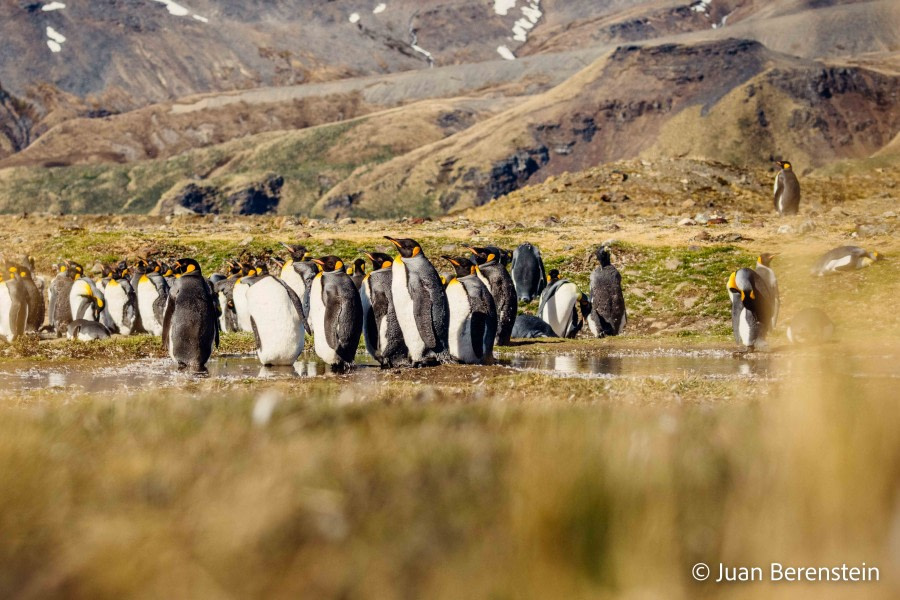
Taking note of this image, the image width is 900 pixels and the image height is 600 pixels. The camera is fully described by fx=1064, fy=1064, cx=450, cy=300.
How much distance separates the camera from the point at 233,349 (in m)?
20.0

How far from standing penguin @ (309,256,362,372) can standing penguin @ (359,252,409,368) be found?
1.01 ft

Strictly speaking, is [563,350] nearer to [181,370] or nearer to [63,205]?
[181,370]

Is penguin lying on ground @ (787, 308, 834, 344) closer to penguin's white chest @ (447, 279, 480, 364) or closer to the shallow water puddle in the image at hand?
the shallow water puddle

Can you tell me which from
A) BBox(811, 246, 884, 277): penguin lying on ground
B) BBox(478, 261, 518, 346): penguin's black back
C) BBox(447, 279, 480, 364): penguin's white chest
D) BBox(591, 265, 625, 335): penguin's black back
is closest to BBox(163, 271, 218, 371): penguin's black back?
BBox(447, 279, 480, 364): penguin's white chest

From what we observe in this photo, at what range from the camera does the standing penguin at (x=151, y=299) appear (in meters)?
23.5

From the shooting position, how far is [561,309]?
981 inches

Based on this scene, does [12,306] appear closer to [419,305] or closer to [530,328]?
[530,328]

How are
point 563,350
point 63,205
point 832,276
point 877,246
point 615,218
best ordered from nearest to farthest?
point 563,350 → point 832,276 → point 877,246 → point 615,218 → point 63,205

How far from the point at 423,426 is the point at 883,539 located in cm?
276

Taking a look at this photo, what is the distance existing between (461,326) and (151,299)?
10151 mm

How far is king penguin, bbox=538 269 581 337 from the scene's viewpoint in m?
24.8

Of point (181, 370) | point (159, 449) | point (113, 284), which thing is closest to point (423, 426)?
point (159, 449)

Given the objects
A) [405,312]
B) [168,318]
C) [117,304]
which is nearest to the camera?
[405,312]

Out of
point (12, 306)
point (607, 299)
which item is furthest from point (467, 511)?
point (12, 306)
